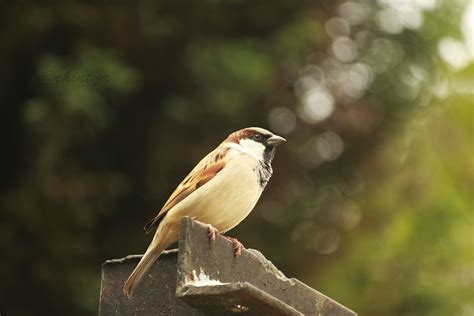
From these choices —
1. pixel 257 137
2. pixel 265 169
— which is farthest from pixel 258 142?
pixel 265 169

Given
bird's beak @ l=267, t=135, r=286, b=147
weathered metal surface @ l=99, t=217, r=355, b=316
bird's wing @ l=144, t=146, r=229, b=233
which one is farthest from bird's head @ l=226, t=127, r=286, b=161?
weathered metal surface @ l=99, t=217, r=355, b=316

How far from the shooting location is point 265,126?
670cm

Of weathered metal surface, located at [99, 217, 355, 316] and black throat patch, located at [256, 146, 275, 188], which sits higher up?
black throat patch, located at [256, 146, 275, 188]

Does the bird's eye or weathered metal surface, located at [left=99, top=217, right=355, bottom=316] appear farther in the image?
the bird's eye

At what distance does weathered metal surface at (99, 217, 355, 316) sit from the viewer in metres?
1.98

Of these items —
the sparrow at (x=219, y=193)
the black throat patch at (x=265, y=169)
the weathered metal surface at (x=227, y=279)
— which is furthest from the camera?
the black throat patch at (x=265, y=169)

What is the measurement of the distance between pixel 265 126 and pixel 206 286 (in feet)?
15.7

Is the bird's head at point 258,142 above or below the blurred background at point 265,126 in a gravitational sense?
below

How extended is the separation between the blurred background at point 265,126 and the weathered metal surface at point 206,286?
130 inches

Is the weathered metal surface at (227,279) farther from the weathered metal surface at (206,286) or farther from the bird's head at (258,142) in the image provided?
the bird's head at (258,142)

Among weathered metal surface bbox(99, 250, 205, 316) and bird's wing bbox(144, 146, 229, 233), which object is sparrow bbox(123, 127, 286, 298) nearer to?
bird's wing bbox(144, 146, 229, 233)

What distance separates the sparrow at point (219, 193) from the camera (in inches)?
122

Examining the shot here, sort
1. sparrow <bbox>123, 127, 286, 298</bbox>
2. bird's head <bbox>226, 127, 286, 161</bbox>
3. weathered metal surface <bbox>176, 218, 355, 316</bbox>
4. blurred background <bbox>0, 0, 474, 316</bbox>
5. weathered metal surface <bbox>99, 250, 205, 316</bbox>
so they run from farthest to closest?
blurred background <bbox>0, 0, 474, 316</bbox> < bird's head <bbox>226, 127, 286, 161</bbox> < sparrow <bbox>123, 127, 286, 298</bbox> < weathered metal surface <bbox>99, 250, 205, 316</bbox> < weathered metal surface <bbox>176, 218, 355, 316</bbox>

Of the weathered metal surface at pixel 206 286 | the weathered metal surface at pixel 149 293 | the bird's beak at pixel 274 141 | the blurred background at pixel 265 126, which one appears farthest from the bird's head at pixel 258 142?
the blurred background at pixel 265 126
